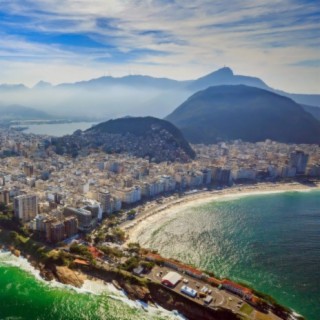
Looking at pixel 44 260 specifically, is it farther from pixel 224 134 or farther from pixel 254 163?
pixel 224 134

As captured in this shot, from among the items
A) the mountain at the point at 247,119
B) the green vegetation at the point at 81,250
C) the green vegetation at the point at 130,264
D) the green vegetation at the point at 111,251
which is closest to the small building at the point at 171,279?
the green vegetation at the point at 130,264

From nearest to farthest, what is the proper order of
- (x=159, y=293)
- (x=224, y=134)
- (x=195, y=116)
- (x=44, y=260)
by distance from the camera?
(x=159, y=293) < (x=44, y=260) < (x=224, y=134) < (x=195, y=116)

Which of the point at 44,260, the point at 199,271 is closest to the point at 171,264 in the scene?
the point at 199,271

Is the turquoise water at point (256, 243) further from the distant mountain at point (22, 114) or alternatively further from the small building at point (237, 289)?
the distant mountain at point (22, 114)

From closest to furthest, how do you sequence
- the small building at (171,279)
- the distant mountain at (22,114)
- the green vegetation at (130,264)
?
the small building at (171,279) → the green vegetation at (130,264) → the distant mountain at (22,114)

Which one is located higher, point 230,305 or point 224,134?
point 224,134

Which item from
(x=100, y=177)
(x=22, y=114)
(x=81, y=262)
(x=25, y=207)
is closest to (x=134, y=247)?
(x=81, y=262)

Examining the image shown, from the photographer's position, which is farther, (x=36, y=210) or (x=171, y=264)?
(x=36, y=210)
